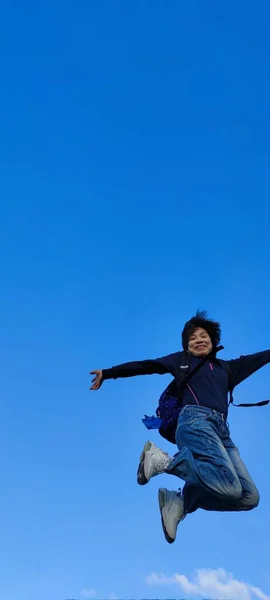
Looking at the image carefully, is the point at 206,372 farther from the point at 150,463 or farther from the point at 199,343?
the point at 150,463

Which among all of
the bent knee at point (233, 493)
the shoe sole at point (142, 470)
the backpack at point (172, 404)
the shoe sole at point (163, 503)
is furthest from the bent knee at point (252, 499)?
the shoe sole at point (142, 470)

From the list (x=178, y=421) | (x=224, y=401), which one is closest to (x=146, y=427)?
(x=178, y=421)

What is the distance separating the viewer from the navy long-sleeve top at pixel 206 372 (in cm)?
827

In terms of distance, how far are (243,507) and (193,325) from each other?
2.63 metres

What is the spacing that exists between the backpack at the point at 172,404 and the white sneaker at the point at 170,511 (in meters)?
0.72

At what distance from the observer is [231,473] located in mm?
7449

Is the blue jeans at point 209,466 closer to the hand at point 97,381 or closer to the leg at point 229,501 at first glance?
the leg at point 229,501

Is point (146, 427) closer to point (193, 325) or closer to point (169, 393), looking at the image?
point (169, 393)

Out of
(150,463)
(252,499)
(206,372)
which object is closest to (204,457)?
(252,499)

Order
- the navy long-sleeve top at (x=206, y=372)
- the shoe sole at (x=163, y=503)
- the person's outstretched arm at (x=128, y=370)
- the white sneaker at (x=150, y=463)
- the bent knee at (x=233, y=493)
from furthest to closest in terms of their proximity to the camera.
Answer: the person's outstretched arm at (x=128, y=370) → the navy long-sleeve top at (x=206, y=372) → the white sneaker at (x=150, y=463) → the shoe sole at (x=163, y=503) → the bent knee at (x=233, y=493)

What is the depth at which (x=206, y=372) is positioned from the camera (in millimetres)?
8516

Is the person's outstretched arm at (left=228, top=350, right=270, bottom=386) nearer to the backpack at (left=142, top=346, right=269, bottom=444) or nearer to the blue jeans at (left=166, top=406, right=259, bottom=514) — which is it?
the backpack at (left=142, top=346, right=269, bottom=444)

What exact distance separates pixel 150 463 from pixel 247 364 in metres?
1.99

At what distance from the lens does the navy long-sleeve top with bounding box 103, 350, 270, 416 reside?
8273mm
